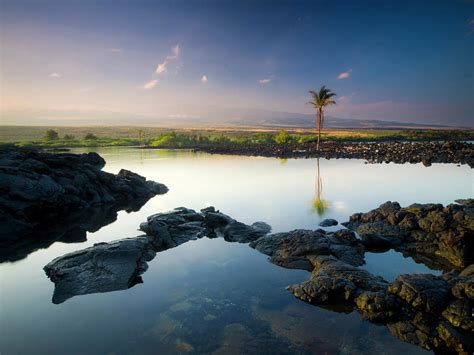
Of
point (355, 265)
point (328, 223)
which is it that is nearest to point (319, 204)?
point (328, 223)

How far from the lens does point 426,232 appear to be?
509 inches

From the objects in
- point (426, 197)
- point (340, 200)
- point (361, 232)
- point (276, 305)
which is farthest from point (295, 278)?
point (426, 197)

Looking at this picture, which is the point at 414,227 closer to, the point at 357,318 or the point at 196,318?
the point at 357,318

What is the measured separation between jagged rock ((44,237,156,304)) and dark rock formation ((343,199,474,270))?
368 inches

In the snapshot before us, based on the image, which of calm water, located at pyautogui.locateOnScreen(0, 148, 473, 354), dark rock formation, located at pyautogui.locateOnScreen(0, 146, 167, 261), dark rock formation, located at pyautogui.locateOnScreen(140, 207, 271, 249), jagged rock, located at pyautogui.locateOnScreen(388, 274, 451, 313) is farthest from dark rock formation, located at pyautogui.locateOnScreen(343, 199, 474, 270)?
dark rock formation, located at pyautogui.locateOnScreen(0, 146, 167, 261)

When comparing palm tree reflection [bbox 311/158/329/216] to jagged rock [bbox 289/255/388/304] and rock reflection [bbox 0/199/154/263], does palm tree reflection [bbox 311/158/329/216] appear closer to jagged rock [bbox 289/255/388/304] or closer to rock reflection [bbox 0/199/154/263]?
jagged rock [bbox 289/255/388/304]

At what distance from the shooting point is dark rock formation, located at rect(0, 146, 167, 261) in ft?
52.8

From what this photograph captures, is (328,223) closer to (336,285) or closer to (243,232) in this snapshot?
(243,232)

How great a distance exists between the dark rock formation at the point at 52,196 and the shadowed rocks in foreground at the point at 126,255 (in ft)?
14.7

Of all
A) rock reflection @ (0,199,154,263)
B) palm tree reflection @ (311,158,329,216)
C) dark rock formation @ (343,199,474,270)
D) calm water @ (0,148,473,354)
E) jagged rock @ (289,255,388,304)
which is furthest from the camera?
palm tree reflection @ (311,158,329,216)

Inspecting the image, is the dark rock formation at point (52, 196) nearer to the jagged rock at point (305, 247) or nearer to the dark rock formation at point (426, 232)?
the jagged rock at point (305, 247)

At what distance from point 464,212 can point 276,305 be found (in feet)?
30.3

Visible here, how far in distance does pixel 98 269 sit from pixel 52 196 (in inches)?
443

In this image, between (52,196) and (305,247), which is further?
(52,196)
